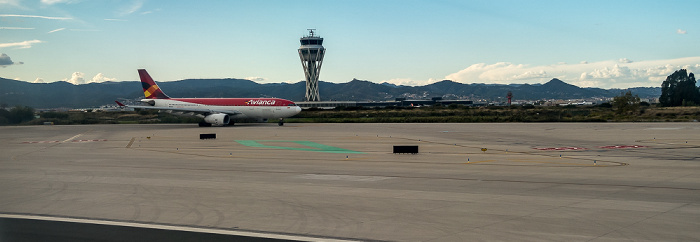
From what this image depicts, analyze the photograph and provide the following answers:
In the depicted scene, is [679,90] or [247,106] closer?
[247,106]

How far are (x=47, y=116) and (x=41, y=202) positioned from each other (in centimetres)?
6303

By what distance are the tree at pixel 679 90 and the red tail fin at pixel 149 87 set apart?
474 ft

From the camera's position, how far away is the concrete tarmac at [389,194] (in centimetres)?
1147

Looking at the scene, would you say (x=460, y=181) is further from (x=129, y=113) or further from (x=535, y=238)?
(x=129, y=113)

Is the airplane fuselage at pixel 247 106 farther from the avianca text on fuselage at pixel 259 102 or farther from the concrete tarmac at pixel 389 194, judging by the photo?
the concrete tarmac at pixel 389 194

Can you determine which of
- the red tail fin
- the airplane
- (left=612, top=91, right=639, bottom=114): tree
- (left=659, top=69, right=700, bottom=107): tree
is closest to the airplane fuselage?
the airplane

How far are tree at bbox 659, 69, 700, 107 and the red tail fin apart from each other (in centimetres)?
14439

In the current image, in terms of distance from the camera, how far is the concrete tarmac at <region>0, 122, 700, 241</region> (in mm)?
11469

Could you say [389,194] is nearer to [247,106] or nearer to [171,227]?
[171,227]

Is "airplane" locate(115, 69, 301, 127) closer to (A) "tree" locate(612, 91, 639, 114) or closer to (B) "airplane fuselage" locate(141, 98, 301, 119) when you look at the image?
(B) "airplane fuselage" locate(141, 98, 301, 119)

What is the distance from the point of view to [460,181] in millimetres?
18625

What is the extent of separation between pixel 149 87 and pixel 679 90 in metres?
153

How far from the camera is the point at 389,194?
1611 cm

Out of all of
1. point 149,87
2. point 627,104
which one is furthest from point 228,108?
point 627,104
